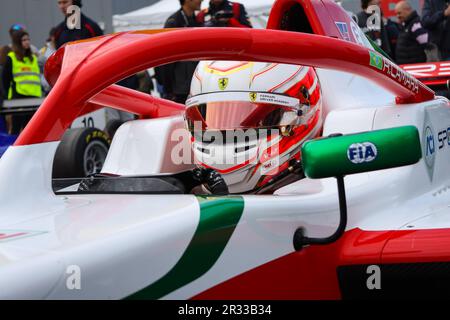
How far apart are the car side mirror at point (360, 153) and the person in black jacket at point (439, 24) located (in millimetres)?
6363

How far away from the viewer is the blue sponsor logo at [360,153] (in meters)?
1.85

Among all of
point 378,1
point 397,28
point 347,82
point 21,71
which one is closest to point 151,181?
point 347,82

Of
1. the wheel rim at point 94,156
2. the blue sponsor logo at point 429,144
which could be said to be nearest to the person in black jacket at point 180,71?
the wheel rim at point 94,156

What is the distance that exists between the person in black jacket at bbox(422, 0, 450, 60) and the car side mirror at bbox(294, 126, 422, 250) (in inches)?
251

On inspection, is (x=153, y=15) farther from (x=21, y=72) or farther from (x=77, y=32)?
(x=77, y=32)

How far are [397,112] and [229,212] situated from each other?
131 centimetres

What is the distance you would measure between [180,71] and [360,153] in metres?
4.60

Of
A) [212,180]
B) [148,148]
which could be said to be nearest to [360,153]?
[212,180]

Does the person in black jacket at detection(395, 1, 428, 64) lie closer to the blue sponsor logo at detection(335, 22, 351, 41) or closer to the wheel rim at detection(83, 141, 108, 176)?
the wheel rim at detection(83, 141, 108, 176)

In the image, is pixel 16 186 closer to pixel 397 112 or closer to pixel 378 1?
pixel 397 112

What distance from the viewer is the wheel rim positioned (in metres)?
4.21

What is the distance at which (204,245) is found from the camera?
6.02ft

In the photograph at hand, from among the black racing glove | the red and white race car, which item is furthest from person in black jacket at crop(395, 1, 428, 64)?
the black racing glove

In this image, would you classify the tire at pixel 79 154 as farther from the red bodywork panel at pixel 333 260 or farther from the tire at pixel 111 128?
the red bodywork panel at pixel 333 260
